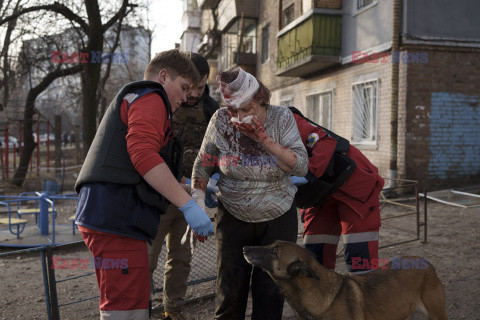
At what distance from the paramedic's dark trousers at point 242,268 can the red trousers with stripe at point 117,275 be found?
0.70m

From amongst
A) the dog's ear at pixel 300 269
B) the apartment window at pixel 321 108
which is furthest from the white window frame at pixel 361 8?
the dog's ear at pixel 300 269

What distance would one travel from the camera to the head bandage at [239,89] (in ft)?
7.63

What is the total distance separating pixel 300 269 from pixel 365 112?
941 centimetres

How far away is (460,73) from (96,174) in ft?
32.5

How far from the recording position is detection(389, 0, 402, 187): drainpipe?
9.56 metres

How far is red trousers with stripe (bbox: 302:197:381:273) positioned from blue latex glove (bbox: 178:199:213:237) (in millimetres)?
1153

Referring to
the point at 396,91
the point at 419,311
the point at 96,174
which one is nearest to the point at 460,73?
the point at 396,91

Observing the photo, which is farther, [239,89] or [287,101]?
[287,101]

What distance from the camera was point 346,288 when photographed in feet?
8.32

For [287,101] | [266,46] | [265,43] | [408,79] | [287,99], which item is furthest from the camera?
[265,43]

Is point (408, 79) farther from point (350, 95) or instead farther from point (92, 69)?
point (92, 69)

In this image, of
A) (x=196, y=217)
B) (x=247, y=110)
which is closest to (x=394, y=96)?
(x=247, y=110)

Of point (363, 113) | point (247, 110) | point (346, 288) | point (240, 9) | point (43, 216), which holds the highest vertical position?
point (240, 9)

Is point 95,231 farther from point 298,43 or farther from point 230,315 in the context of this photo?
point 298,43
